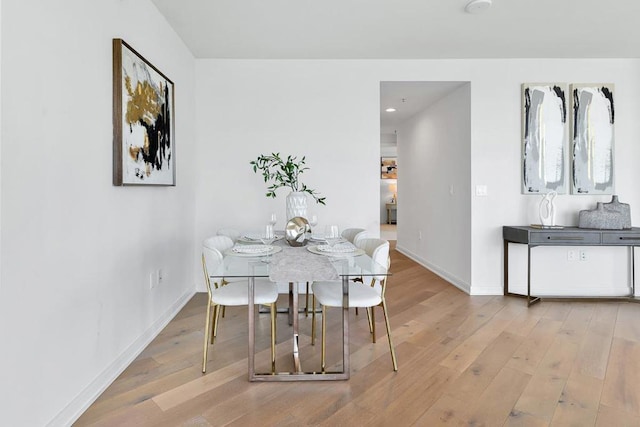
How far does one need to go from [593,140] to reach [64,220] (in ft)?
15.3

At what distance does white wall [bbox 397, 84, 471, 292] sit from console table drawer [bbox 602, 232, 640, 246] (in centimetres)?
121

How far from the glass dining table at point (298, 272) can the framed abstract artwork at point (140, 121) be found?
0.89 metres

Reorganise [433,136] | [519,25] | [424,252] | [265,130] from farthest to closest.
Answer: [424,252]
[433,136]
[265,130]
[519,25]

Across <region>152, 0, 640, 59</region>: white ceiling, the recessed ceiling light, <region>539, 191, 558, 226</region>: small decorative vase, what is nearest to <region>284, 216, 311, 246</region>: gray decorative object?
<region>152, 0, 640, 59</region>: white ceiling

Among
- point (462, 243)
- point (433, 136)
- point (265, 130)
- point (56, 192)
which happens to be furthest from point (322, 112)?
point (56, 192)

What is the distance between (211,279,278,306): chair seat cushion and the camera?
6.62ft

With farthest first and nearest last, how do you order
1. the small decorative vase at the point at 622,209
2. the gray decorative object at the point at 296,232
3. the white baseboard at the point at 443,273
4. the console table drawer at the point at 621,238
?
the white baseboard at the point at 443,273
the small decorative vase at the point at 622,209
the console table drawer at the point at 621,238
the gray decorative object at the point at 296,232

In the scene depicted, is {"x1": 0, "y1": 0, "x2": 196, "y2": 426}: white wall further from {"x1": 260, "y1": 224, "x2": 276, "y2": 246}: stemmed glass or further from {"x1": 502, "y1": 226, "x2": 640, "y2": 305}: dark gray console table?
{"x1": 502, "y1": 226, "x2": 640, "y2": 305}: dark gray console table

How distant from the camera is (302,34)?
302 cm

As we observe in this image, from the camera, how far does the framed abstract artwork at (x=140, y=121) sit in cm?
198

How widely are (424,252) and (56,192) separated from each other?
14.6 ft

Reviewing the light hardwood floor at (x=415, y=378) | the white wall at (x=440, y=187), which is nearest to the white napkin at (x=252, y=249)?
the light hardwood floor at (x=415, y=378)

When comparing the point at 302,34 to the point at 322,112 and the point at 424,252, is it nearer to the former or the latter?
the point at 322,112

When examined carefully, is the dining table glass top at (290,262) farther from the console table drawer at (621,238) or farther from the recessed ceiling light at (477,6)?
the console table drawer at (621,238)
